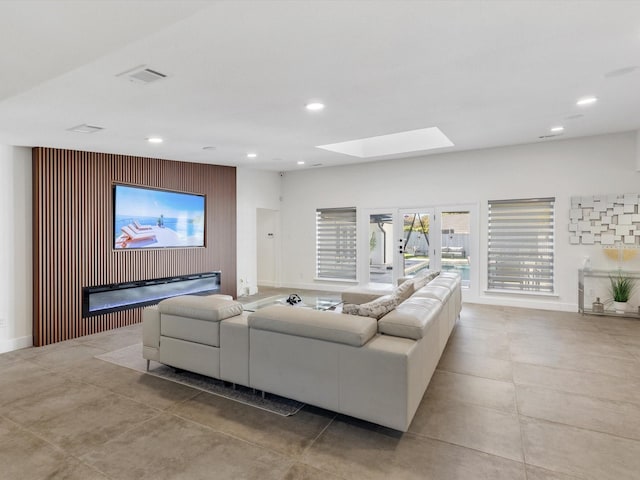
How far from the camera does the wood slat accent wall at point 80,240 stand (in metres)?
4.48

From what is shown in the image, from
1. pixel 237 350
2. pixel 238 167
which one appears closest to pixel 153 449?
Result: pixel 237 350

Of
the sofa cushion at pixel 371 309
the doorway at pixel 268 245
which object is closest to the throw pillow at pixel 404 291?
the sofa cushion at pixel 371 309

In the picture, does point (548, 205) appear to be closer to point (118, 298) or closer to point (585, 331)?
point (585, 331)

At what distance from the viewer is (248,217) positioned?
7.84 metres

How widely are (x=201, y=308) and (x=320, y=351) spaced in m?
1.24

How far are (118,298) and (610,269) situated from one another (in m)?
7.89

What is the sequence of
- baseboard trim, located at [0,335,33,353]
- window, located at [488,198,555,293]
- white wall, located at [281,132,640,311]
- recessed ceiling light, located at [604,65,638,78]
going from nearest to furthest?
recessed ceiling light, located at [604,65,638,78] → baseboard trim, located at [0,335,33,353] → white wall, located at [281,132,640,311] → window, located at [488,198,555,293]

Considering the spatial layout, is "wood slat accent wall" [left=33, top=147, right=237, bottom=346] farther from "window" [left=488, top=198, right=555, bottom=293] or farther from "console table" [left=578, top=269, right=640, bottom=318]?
"console table" [left=578, top=269, right=640, bottom=318]

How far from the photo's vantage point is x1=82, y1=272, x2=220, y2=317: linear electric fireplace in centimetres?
499

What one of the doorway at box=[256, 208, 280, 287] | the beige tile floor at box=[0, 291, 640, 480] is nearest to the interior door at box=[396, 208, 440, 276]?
the doorway at box=[256, 208, 280, 287]

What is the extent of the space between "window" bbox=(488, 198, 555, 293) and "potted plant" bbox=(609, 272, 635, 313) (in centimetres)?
86

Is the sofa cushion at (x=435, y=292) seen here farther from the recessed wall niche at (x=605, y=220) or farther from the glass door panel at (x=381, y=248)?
the glass door panel at (x=381, y=248)

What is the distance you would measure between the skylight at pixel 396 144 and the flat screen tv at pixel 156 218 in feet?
8.98

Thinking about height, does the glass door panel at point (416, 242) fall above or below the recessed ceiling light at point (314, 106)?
below
